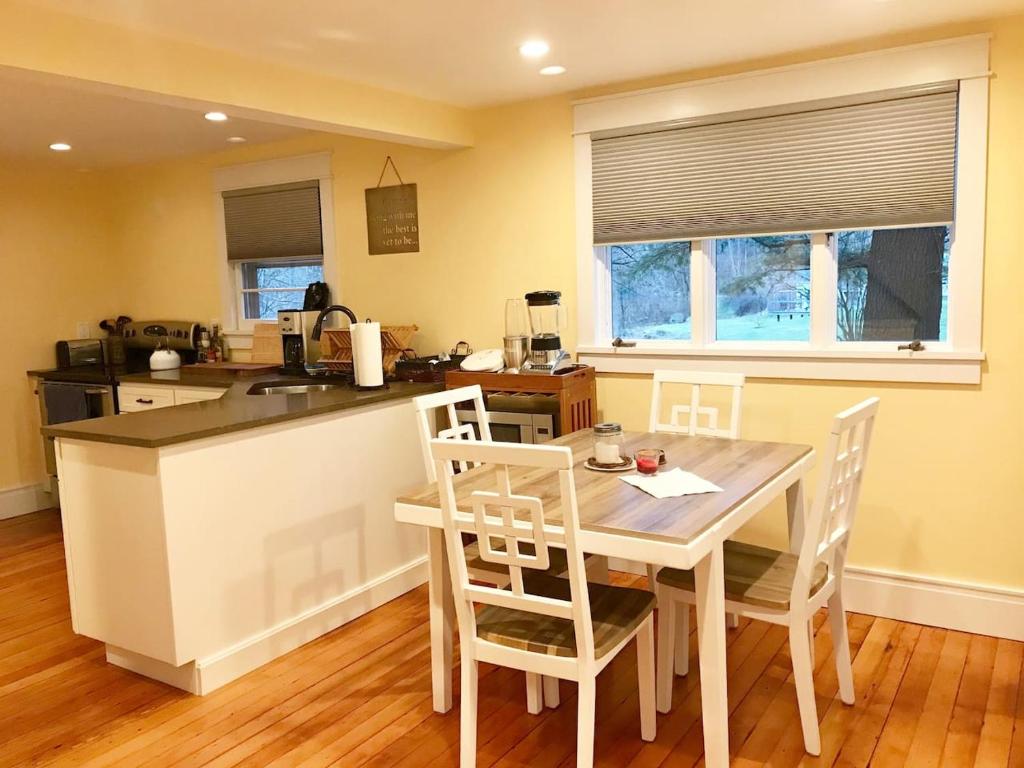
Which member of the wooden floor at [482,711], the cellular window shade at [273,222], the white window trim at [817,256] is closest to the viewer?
the wooden floor at [482,711]

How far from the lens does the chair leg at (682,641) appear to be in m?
2.90

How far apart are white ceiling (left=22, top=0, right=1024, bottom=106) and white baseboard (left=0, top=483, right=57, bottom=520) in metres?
3.68

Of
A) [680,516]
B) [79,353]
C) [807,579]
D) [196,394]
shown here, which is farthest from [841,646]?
[79,353]

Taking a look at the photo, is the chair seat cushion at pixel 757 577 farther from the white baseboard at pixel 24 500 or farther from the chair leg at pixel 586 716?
the white baseboard at pixel 24 500

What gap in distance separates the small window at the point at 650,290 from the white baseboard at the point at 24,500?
3.98 metres

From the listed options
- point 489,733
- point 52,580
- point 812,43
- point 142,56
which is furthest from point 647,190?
point 52,580

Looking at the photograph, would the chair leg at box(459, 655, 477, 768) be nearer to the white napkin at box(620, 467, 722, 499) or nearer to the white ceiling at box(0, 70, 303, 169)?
the white napkin at box(620, 467, 722, 499)

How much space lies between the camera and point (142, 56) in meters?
2.74

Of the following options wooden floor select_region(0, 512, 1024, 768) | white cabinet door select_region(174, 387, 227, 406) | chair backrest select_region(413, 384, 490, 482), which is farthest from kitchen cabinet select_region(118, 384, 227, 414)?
chair backrest select_region(413, 384, 490, 482)

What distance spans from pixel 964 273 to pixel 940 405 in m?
0.51

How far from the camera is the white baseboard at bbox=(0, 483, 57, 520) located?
17.1 feet

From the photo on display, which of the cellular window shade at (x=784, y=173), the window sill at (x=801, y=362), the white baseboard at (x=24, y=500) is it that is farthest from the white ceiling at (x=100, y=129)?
the window sill at (x=801, y=362)

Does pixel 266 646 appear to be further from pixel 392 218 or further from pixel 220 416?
pixel 392 218

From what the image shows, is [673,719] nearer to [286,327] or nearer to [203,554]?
[203,554]
